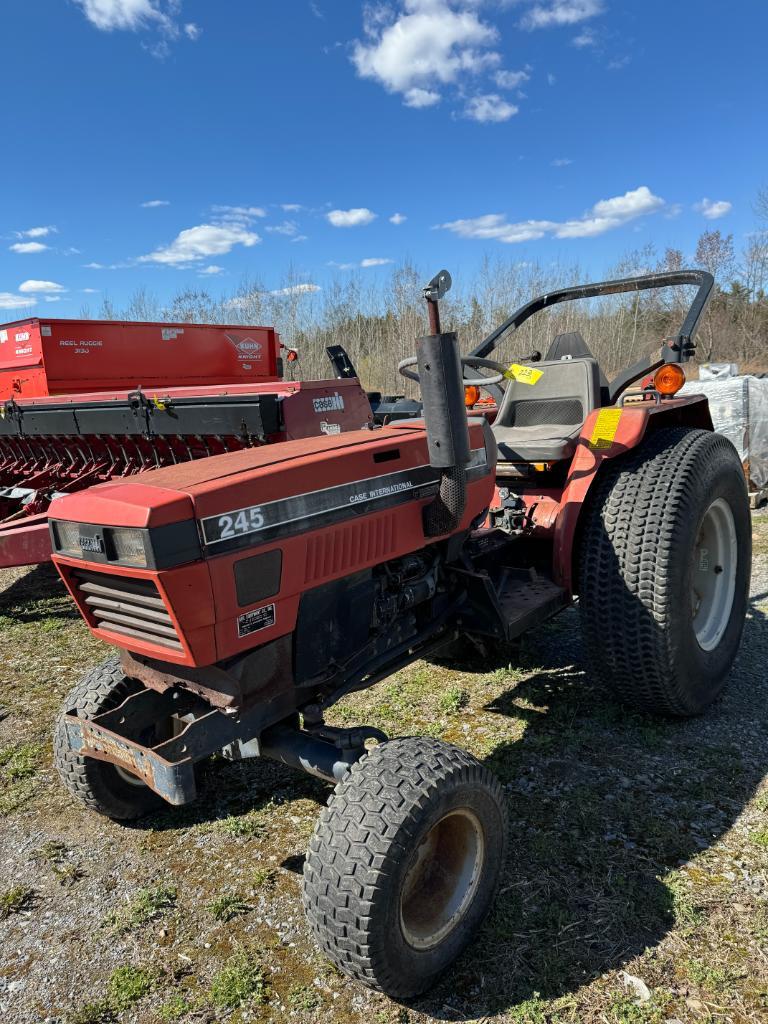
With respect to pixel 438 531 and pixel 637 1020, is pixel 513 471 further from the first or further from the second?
pixel 637 1020

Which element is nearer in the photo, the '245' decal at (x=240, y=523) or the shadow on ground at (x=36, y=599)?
the '245' decal at (x=240, y=523)

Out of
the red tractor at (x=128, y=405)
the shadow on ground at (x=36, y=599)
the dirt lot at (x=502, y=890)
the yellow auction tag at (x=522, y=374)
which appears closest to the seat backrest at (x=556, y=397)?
the yellow auction tag at (x=522, y=374)

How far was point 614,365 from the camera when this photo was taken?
19828 mm

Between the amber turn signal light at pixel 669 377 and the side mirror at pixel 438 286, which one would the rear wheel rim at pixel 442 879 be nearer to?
the side mirror at pixel 438 286

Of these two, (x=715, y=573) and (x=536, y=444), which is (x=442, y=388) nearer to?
(x=536, y=444)

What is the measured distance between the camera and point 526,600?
2814mm

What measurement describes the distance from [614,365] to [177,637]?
1984 cm

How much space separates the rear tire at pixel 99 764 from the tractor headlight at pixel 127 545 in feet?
2.50

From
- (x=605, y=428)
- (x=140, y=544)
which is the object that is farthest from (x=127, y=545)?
(x=605, y=428)

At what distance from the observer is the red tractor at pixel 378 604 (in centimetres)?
172

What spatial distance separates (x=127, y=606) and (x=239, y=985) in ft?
3.32

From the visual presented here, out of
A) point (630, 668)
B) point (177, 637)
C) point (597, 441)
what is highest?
point (597, 441)

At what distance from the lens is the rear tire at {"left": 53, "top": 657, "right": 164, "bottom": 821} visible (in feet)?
7.60

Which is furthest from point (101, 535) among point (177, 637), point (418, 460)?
point (418, 460)
